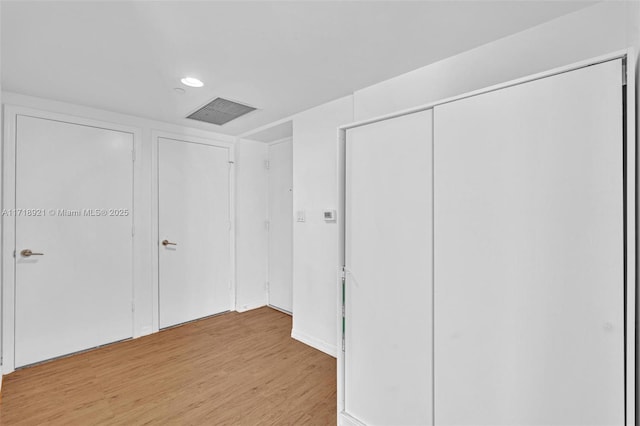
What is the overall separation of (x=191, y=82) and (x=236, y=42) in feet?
2.48

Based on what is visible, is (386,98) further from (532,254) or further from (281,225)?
(281,225)

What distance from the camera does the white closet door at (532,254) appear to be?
40.0 inches

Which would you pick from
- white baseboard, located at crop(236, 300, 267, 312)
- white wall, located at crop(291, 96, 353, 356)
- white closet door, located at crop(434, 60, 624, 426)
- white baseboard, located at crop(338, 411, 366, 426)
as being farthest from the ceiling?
white baseboard, located at crop(236, 300, 267, 312)

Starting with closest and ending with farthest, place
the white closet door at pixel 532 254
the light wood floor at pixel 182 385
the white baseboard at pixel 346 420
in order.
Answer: the white closet door at pixel 532 254
the white baseboard at pixel 346 420
the light wood floor at pixel 182 385

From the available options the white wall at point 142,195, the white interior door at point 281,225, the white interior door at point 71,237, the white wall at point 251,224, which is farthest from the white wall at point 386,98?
the white interior door at point 71,237

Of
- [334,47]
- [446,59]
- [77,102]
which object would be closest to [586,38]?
[446,59]

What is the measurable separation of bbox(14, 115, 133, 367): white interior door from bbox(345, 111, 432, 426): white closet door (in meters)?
2.68

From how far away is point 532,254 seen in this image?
3.83 feet

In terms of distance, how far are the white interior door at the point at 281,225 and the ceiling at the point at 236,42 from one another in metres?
1.51

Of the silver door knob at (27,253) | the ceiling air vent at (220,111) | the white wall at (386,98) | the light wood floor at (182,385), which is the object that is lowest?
the light wood floor at (182,385)

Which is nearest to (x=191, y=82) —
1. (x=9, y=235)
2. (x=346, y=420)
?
(x=9, y=235)

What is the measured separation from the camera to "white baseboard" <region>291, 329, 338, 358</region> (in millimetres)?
2867

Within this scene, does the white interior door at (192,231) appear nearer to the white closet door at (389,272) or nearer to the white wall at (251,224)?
the white wall at (251,224)

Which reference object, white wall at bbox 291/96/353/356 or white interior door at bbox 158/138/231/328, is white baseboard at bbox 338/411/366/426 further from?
white interior door at bbox 158/138/231/328
